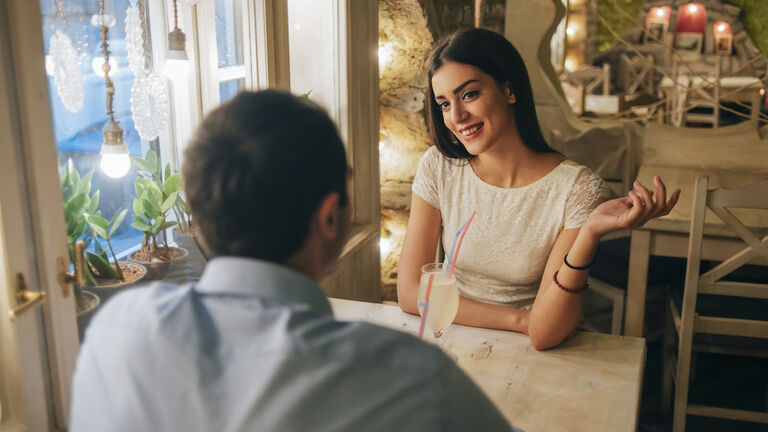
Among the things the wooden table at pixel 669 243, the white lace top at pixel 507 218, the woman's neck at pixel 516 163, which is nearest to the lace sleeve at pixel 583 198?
the white lace top at pixel 507 218

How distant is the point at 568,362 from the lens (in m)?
1.32

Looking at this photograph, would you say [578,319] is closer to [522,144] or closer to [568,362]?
[568,362]

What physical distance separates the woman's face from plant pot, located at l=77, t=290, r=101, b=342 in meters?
0.91

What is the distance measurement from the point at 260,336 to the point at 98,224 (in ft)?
3.28

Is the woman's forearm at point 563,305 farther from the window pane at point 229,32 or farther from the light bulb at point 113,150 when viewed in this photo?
the window pane at point 229,32

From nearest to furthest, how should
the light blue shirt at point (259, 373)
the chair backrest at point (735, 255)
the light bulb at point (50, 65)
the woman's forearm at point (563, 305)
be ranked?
the light blue shirt at point (259, 373) < the light bulb at point (50, 65) < the woman's forearm at point (563, 305) < the chair backrest at point (735, 255)

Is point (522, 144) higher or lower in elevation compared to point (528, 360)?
higher

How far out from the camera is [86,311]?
4.42ft

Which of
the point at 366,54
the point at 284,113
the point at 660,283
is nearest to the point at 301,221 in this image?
the point at 284,113

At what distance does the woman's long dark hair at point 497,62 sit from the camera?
1.63m

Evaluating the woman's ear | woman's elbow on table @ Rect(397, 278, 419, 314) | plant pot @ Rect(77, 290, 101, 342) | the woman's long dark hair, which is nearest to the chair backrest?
the woman's long dark hair

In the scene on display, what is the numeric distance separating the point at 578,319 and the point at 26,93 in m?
1.11

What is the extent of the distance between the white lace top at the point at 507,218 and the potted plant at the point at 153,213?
2.06ft

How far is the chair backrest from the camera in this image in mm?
1908
